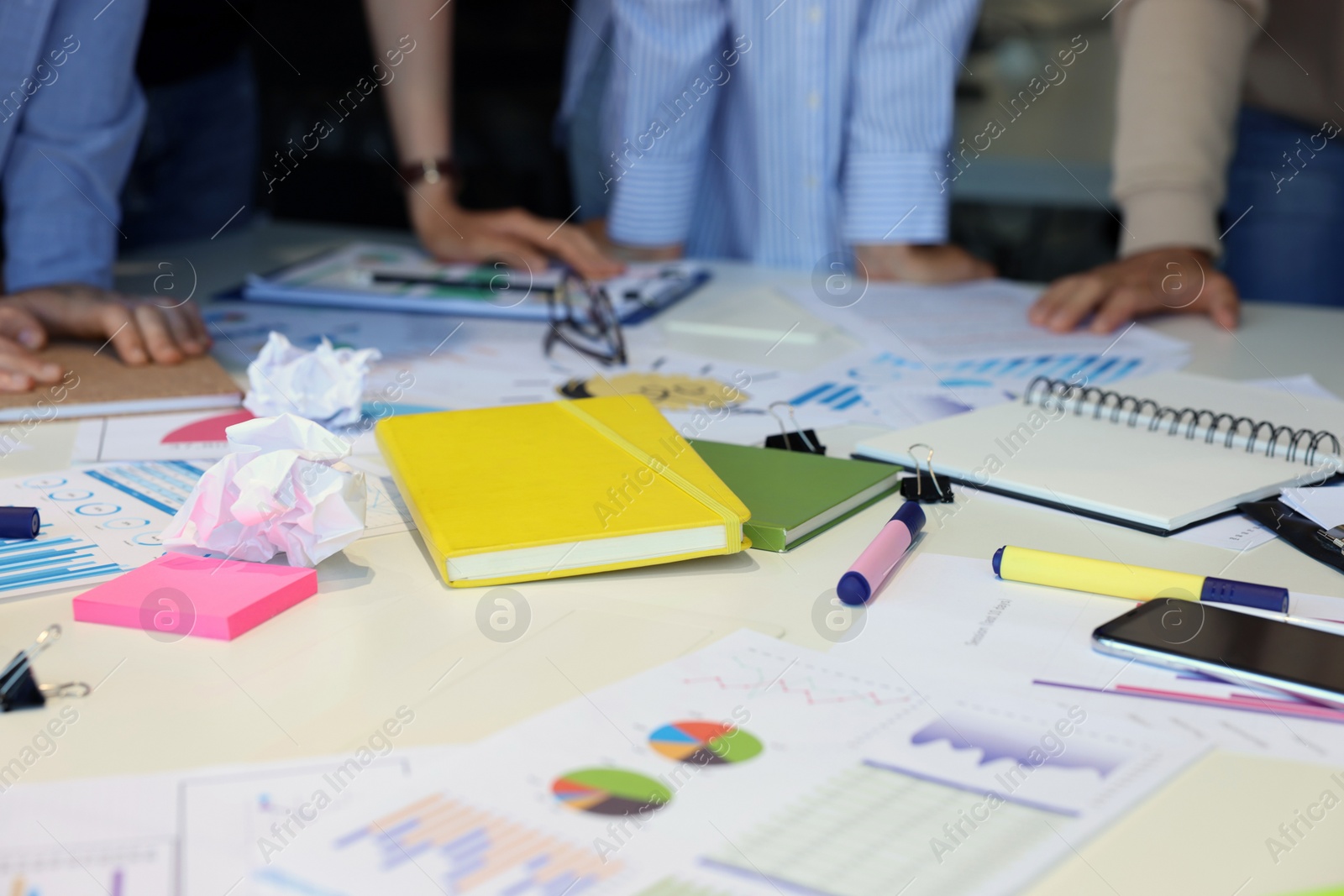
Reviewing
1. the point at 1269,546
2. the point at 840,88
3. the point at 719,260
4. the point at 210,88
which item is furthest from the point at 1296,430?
the point at 210,88

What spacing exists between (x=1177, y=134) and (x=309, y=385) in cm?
114

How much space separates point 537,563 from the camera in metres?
0.68

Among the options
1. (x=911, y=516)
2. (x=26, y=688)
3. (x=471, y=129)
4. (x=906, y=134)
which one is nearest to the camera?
(x=26, y=688)

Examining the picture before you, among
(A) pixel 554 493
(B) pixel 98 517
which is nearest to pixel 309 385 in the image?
(B) pixel 98 517

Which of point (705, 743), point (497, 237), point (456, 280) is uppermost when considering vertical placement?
point (497, 237)

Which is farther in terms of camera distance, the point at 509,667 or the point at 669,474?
the point at 669,474

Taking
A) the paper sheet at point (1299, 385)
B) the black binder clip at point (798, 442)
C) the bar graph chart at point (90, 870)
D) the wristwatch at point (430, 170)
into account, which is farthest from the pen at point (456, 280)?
the bar graph chart at point (90, 870)

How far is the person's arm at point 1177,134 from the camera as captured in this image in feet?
4.66

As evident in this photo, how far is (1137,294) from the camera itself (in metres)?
1.36

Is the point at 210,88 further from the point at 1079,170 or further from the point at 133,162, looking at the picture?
the point at 1079,170

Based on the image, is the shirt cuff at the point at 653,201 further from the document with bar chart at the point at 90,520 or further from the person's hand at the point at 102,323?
the document with bar chart at the point at 90,520

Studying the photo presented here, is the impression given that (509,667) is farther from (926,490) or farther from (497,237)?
(497,237)

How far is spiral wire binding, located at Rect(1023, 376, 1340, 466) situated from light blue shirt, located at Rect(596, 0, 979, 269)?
0.64 metres

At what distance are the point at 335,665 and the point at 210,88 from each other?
1457mm
